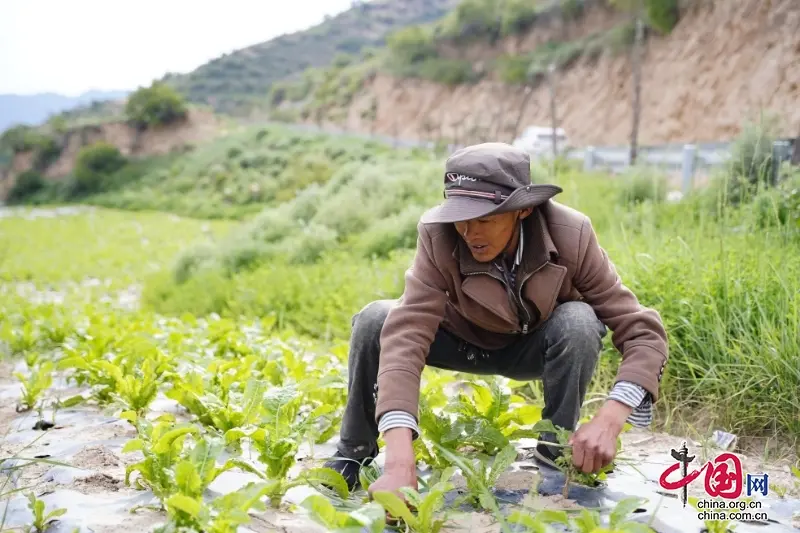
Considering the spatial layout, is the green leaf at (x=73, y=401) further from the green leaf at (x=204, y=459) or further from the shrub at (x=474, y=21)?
the shrub at (x=474, y=21)

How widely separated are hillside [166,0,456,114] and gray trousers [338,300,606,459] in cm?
6481

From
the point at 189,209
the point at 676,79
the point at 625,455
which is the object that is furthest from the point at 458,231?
the point at 189,209

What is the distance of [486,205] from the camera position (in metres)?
2.19

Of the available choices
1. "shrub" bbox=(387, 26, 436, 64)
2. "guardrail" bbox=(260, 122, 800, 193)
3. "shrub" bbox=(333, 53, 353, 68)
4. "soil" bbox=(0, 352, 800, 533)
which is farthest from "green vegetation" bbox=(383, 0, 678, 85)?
"soil" bbox=(0, 352, 800, 533)

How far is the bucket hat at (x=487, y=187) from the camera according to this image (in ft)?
7.14

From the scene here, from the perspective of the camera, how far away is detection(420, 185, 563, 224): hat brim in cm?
216

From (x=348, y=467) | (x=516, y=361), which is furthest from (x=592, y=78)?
(x=348, y=467)

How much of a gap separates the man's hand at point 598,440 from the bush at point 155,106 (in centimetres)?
4585

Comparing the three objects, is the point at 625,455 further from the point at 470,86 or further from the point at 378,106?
the point at 378,106

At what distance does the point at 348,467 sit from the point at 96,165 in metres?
44.1

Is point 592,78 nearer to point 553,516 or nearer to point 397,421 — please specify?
point 397,421

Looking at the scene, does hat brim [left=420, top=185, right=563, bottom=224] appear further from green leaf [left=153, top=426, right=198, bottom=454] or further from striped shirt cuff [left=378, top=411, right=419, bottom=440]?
green leaf [left=153, top=426, right=198, bottom=454]

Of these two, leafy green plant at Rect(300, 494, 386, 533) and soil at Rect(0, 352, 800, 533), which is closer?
leafy green plant at Rect(300, 494, 386, 533)

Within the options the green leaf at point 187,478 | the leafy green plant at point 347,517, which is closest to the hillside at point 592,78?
the leafy green plant at point 347,517
